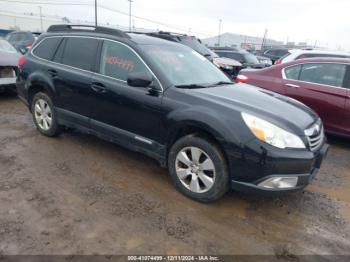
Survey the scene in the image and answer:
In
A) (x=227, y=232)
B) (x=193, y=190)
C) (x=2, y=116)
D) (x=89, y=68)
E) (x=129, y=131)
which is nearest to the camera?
(x=227, y=232)

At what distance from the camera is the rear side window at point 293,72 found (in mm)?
5996

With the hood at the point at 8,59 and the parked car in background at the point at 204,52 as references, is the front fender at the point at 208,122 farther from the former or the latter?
the parked car in background at the point at 204,52

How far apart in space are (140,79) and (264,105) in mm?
1425

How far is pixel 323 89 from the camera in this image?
220 inches

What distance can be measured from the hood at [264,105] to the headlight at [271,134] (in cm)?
7

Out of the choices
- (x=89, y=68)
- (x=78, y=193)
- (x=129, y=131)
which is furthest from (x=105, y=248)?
(x=89, y=68)

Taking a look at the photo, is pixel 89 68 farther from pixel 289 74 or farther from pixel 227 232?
pixel 289 74

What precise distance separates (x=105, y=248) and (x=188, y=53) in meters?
2.92

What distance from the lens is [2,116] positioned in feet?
21.4

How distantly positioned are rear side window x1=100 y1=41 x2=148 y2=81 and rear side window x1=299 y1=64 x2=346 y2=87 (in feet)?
11.4

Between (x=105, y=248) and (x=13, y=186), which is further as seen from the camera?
(x=13, y=186)

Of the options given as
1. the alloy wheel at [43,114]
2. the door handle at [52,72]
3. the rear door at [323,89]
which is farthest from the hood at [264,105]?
the alloy wheel at [43,114]

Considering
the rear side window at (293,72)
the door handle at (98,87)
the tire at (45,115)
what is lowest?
the tire at (45,115)

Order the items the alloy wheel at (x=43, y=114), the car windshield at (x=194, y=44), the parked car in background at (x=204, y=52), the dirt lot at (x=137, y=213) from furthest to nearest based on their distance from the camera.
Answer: the car windshield at (x=194, y=44) < the parked car in background at (x=204, y=52) < the alloy wheel at (x=43, y=114) < the dirt lot at (x=137, y=213)
